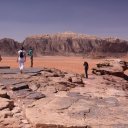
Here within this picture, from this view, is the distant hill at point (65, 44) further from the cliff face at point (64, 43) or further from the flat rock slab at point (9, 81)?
the flat rock slab at point (9, 81)

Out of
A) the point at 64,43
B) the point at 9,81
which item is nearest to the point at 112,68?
the point at 9,81

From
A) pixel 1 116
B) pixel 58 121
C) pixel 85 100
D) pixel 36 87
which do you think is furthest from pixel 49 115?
pixel 36 87

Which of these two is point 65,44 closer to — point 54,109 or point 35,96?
point 35,96

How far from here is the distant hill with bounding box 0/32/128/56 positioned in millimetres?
144625

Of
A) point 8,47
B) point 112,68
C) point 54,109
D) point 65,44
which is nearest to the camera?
point 54,109

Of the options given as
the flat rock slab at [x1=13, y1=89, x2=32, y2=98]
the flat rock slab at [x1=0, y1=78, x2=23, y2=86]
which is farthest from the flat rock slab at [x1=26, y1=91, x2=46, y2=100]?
the flat rock slab at [x1=0, y1=78, x2=23, y2=86]

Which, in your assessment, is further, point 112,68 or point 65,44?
point 65,44

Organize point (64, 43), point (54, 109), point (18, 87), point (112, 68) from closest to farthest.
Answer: point (54, 109), point (18, 87), point (112, 68), point (64, 43)

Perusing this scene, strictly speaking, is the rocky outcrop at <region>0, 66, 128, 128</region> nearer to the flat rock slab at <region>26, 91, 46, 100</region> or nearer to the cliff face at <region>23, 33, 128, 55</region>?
the flat rock slab at <region>26, 91, 46, 100</region>

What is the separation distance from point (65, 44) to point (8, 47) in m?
29.5

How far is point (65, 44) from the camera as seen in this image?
163m

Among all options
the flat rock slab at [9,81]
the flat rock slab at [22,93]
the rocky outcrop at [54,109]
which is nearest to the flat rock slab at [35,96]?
the rocky outcrop at [54,109]

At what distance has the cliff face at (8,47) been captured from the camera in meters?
142

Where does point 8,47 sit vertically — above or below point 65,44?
below
